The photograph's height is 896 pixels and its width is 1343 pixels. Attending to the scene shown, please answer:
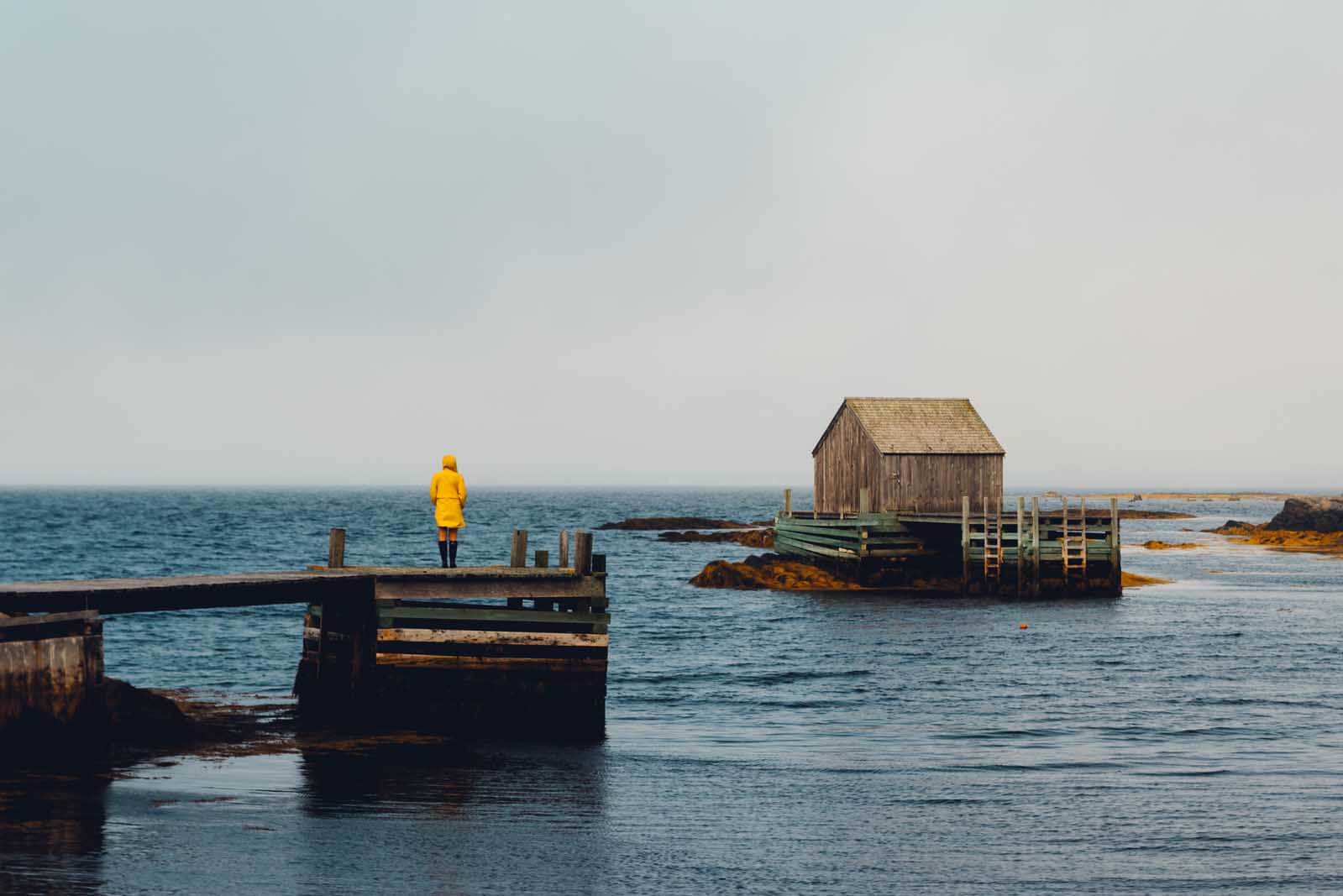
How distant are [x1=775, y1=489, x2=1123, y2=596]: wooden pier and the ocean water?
10.2m

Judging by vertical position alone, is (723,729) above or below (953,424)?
below

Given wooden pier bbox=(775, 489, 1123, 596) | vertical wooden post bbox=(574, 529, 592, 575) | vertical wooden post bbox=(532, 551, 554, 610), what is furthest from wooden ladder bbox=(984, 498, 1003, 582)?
vertical wooden post bbox=(574, 529, 592, 575)

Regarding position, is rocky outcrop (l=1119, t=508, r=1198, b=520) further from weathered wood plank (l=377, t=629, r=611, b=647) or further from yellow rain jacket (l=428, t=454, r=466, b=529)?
weathered wood plank (l=377, t=629, r=611, b=647)

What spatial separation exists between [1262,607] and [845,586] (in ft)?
44.9

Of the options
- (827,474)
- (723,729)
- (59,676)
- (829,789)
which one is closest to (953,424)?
(827,474)

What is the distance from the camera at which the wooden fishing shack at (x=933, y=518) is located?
1839 inches

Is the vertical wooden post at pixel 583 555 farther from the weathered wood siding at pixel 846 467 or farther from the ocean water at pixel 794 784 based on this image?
the weathered wood siding at pixel 846 467

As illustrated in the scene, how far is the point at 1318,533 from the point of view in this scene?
83562 millimetres

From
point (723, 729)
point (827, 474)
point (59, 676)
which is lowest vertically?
point (723, 729)

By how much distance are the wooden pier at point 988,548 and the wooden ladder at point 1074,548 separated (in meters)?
0.04

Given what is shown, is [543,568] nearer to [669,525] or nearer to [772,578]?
[772,578]

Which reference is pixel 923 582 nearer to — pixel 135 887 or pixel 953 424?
pixel 953 424

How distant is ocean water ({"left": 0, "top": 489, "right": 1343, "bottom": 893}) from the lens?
473 inches

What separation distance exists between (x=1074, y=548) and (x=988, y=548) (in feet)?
9.10
